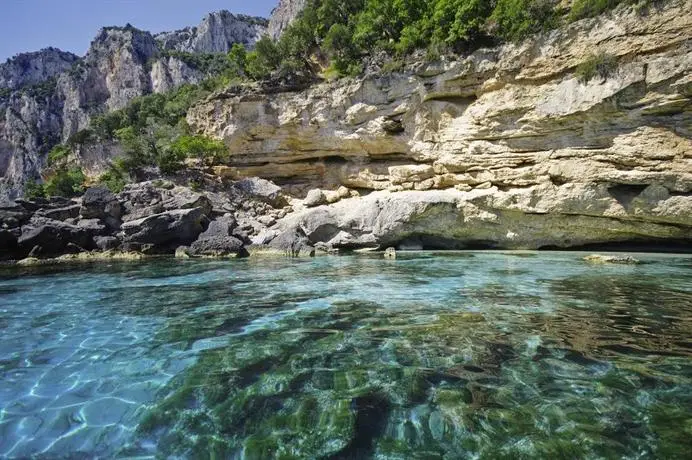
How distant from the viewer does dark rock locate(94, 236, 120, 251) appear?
789 inches

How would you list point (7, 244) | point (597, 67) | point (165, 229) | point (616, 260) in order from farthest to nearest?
1. point (165, 229)
2. point (7, 244)
3. point (597, 67)
4. point (616, 260)

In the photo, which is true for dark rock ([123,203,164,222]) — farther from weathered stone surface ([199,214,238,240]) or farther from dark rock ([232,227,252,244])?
dark rock ([232,227,252,244])

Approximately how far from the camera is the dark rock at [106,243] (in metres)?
20.0

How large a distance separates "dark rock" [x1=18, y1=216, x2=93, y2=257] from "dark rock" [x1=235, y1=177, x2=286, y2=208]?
1001 centimetres

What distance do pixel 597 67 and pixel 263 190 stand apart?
796 inches

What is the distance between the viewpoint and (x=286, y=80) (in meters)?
27.7

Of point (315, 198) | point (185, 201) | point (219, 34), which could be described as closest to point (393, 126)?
point (315, 198)

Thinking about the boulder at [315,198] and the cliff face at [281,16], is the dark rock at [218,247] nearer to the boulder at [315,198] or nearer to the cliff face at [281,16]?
the boulder at [315,198]

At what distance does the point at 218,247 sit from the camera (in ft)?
61.8

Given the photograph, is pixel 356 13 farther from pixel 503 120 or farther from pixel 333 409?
pixel 333 409

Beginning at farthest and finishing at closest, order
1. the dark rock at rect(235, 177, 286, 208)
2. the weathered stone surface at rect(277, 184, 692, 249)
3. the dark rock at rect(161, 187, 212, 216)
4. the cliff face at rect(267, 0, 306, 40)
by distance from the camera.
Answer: the cliff face at rect(267, 0, 306, 40), the dark rock at rect(235, 177, 286, 208), the dark rock at rect(161, 187, 212, 216), the weathered stone surface at rect(277, 184, 692, 249)

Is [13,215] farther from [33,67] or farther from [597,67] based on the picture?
[33,67]

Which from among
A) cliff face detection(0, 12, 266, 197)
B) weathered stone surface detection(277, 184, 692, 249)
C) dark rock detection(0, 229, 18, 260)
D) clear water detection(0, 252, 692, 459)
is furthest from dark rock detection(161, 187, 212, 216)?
cliff face detection(0, 12, 266, 197)

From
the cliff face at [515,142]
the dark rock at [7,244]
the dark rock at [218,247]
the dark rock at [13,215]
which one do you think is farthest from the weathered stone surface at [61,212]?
the cliff face at [515,142]
